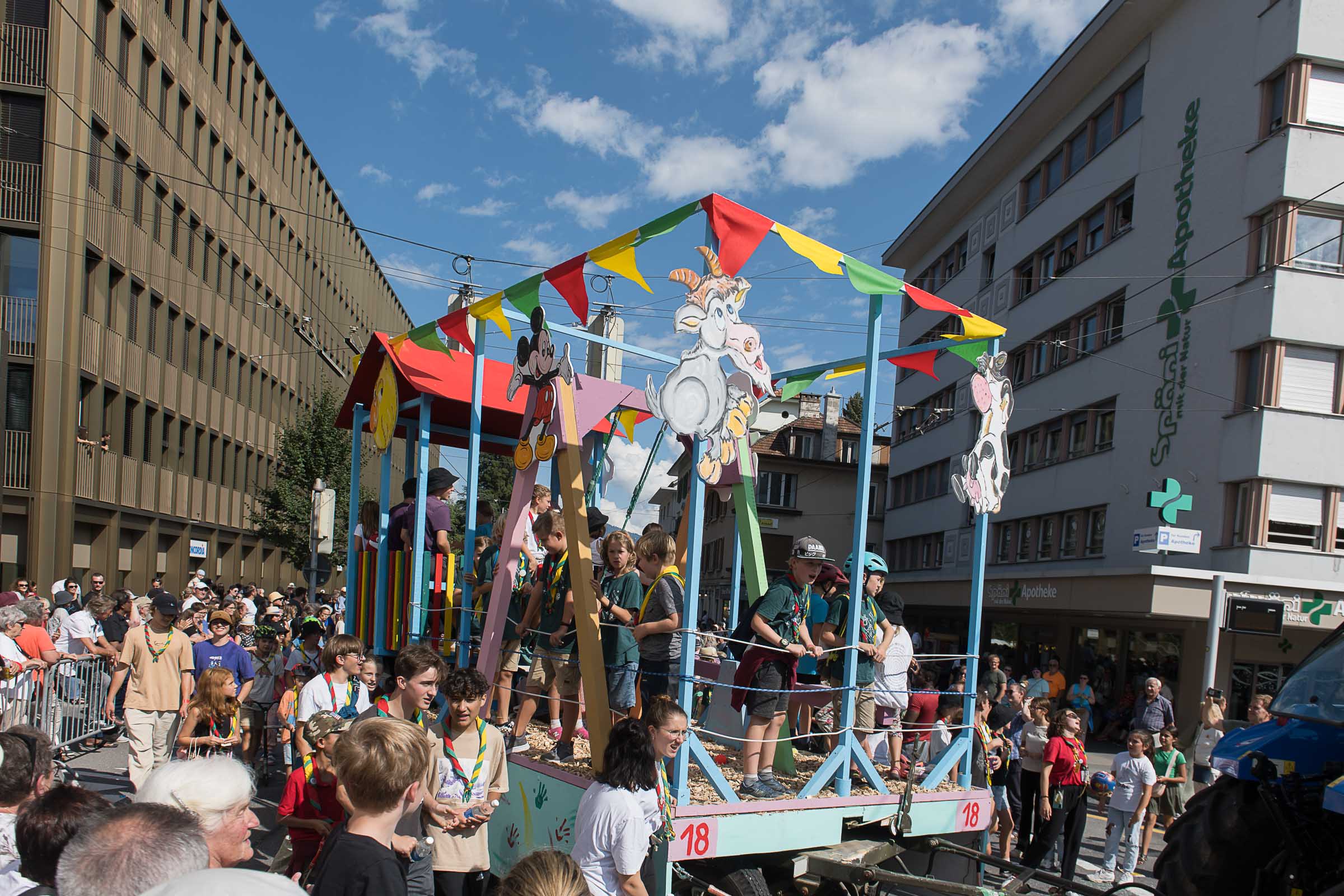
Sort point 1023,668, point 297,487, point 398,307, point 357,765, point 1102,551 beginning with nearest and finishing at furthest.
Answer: point 357,765 < point 1102,551 < point 1023,668 < point 297,487 < point 398,307

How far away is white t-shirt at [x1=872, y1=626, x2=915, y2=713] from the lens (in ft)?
27.3

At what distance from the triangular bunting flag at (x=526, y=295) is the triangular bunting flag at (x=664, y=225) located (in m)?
1.15

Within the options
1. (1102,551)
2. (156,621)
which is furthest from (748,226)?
(1102,551)

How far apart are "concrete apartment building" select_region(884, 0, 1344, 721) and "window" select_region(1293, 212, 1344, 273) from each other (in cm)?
3

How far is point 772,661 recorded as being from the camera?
6.63m

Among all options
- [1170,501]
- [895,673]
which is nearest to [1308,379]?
[1170,501]

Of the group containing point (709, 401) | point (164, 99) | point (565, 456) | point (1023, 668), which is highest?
point (164, 99)

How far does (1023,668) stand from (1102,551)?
510 centimetres

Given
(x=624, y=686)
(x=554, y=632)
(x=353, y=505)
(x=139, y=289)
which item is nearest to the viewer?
(x=624, y=686)

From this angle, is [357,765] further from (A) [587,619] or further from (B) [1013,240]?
(B) [1013,240]

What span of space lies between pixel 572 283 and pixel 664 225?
0.88m

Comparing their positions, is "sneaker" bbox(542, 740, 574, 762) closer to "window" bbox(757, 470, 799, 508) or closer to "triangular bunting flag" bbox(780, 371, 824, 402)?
"triangular bunting flag" bbox(780, 371, 824, 402)

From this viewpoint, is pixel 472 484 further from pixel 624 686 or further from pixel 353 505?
pixel 353 505

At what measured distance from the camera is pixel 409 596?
29.3 feet
